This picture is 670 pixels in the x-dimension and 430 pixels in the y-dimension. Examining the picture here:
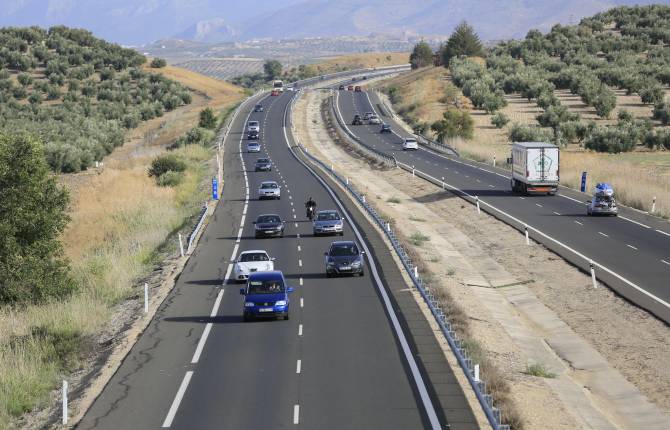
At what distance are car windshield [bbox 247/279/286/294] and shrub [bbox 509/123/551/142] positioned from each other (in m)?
71.7

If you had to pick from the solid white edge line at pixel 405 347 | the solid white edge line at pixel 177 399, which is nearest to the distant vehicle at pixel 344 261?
the solid white edge line at pixel 405 347

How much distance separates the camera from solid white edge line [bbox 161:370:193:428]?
22391 mm

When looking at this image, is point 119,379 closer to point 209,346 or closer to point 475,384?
point 209,346

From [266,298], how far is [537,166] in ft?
121

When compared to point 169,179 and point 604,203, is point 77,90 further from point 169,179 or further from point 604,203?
point 604,203

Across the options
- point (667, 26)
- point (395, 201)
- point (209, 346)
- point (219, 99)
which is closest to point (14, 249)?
point (209, 346)

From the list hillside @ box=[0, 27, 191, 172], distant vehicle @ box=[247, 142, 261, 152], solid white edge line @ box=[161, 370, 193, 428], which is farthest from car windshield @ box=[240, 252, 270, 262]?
distant vehicle @ box=[247, 142, 261, 152]

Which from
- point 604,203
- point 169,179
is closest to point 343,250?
point 604,203

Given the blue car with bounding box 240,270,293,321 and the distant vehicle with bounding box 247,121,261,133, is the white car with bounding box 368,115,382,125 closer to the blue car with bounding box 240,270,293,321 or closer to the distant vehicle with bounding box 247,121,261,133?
the distant vehicle with bounding box 247,121,261,133

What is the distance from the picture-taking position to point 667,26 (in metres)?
190

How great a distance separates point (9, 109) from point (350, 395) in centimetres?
11766

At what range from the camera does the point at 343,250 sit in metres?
40.8

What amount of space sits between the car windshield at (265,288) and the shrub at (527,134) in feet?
235

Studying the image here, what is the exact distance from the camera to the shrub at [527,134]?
103000 millimetres
